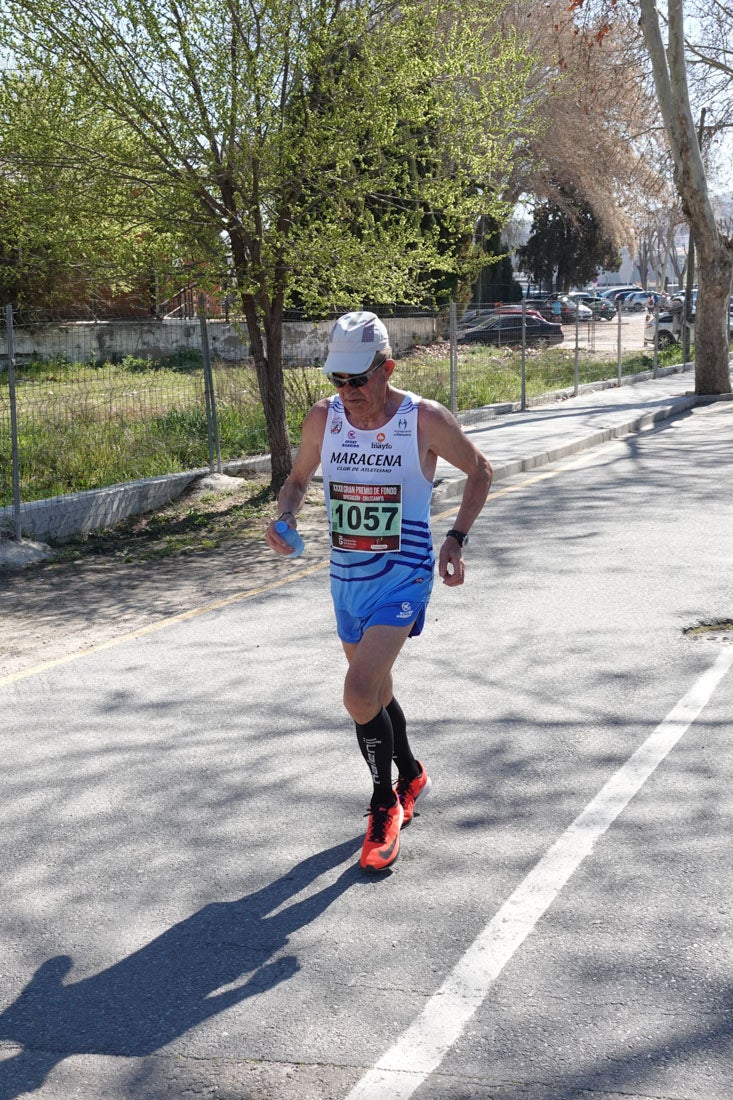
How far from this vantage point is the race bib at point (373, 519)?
4.34 m

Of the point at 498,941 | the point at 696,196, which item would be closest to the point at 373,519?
the point at 498,941

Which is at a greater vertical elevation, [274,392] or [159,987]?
[274,392]

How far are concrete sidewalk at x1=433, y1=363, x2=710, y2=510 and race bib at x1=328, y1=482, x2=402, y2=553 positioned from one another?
25.8 feet

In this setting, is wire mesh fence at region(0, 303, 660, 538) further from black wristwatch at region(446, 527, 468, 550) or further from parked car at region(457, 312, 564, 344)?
black wristwatch at region(446, 527, 468, 550)

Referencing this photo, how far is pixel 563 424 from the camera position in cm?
1845

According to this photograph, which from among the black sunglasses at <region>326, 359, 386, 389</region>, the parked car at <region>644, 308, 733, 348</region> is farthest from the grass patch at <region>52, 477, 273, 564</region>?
the parked car at <region>644, 308, 733, 348</region>

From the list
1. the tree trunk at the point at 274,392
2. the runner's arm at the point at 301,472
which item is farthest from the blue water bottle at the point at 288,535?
the tree trunk at the point at 274,392

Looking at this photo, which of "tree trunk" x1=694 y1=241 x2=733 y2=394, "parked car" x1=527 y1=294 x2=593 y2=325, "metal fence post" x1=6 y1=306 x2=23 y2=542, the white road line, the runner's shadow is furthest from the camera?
"parked car" x1=527 y1=294 x2=593 y2=325

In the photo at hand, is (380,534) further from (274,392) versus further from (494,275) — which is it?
(494,275)

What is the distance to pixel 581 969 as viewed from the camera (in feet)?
11.6

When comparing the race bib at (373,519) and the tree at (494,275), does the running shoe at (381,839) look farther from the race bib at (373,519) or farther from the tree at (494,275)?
the tree at (494,275)

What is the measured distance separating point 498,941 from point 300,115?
341 inches

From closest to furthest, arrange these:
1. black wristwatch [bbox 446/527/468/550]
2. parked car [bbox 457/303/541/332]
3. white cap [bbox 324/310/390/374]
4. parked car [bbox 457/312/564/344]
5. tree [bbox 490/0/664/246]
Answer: white cap [bbox 324/310/390/374]
black wristwatch [bbox 446/527/468/550]
parked car [bbox 457/303/541/332]
parked car [bbox 457/312/564/344]
tree [bbox 490/0/664/246]

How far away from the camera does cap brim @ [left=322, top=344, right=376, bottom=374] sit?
417 centimetres
